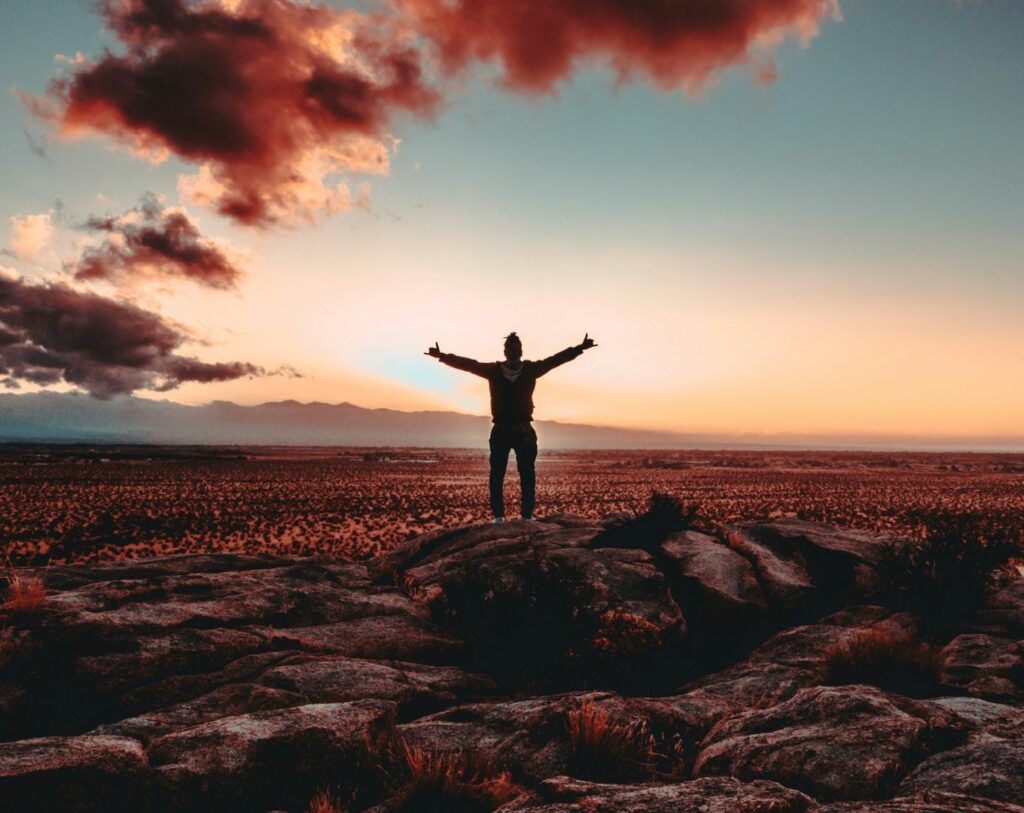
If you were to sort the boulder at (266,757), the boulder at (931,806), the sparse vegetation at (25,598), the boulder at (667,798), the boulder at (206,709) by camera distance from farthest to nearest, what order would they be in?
the sparse vegetation at (25,598) → the boulder at (206,709) → the boulder at (266,757) → the boulder at (667,798) → the boulder at (931,806)

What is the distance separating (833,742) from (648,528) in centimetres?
692

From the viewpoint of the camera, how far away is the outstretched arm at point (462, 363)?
11.7 meters

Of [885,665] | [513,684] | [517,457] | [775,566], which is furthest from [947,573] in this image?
[517,457]

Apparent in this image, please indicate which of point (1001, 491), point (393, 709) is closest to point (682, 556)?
point (393, 709)

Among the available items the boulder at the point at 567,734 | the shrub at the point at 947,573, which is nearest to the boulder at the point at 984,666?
the shrub at the point at 947,573

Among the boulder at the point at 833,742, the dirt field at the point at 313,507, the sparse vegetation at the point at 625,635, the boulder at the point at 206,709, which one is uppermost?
the boulder at the point at 833,742

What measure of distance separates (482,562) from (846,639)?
5273mm

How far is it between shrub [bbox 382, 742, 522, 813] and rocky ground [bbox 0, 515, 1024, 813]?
0.06 feet

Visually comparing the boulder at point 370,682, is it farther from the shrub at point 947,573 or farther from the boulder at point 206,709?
the shrub at point 947,573

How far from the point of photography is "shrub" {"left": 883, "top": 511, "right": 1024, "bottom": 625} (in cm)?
879

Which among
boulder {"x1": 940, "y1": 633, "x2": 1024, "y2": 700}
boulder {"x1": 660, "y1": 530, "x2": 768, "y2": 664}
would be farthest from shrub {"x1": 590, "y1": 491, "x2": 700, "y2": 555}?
boulder {"x1": 940, "y1": 633, "x2": 1024, "y2": 700}

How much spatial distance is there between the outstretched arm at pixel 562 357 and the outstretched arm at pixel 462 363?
43.6 inches

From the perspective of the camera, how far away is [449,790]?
4.43 meters

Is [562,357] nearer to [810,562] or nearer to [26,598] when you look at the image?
[810,562]
